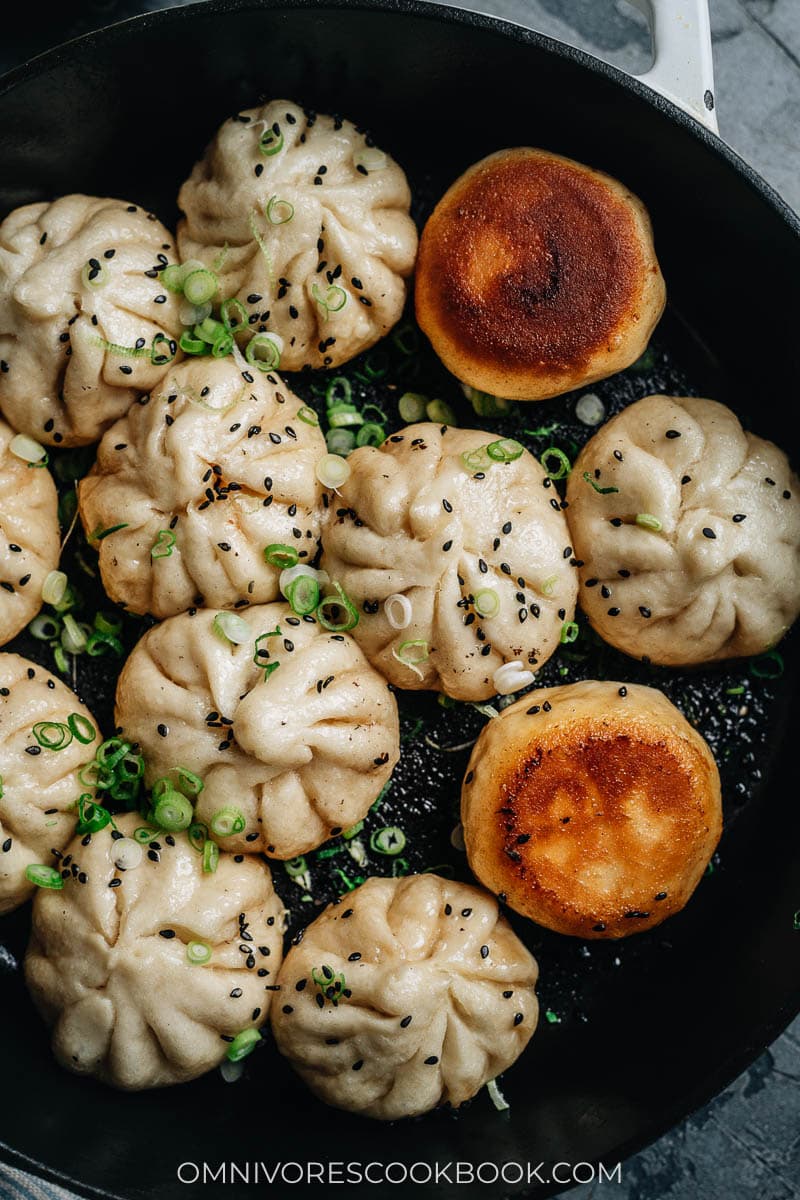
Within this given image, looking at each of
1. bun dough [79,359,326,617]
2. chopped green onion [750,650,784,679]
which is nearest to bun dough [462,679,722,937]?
chopped green onion [750,650,784,679]

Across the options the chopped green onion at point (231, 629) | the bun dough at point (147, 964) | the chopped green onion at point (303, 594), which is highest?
the chopped green onion at point (303, 594)

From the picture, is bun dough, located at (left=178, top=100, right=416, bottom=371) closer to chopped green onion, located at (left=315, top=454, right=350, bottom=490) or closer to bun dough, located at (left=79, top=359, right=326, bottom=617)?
bun dough, located at (left=79, top=359, right=326, bottom=617)

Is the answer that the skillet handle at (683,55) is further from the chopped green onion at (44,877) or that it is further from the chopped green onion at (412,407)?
the chopped green onion at (44,877)

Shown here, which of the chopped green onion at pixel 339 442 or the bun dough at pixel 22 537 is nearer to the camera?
the bun dough at pixel 22 537

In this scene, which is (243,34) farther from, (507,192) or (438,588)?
(438,588)

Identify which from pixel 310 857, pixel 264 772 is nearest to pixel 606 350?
pixel 264 772

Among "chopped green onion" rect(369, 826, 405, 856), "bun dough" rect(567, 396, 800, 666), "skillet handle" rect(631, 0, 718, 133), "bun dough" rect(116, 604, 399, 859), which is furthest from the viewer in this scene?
"chopped green onion" rect(369, 826, 405, 856)

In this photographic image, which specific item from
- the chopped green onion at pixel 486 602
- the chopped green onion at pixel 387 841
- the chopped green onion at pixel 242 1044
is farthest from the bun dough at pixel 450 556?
the chopped green onion at pixel 242 1044

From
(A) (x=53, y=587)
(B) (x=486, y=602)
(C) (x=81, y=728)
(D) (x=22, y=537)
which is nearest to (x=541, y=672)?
(B) (x=486, y=602)
